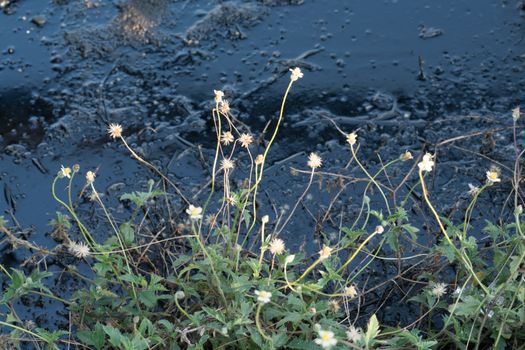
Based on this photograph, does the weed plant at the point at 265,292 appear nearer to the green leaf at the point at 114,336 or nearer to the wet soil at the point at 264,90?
the green leaf at the point at 114,336

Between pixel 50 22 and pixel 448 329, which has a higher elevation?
pixel 50 22

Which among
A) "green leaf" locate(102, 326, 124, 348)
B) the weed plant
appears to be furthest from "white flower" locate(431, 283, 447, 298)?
"green leaf" locate(102, 326, 124, 348)

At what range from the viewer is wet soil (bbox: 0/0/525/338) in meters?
3.17

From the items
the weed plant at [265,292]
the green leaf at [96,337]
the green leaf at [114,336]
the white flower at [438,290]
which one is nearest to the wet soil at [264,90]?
the weed plant at [265,292]

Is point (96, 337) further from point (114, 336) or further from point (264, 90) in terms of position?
point (264, 90)

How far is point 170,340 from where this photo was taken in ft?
7.66

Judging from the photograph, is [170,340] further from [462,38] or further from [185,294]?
[462,38]

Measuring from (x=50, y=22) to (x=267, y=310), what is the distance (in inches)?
99.1

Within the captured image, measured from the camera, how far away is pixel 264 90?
363 cm

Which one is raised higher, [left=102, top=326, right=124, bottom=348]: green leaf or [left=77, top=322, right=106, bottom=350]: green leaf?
[left=102, top=326, right=124, bottom=348]: green leaf

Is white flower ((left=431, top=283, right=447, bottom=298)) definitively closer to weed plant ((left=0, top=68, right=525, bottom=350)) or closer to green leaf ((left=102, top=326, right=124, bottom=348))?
weed plant ((left=0, top=68, right=525, bottom=350))

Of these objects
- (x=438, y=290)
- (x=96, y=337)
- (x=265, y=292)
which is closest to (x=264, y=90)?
(x=438, y=290)

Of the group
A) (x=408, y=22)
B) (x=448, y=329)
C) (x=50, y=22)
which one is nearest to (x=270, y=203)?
(x=448, y=329)

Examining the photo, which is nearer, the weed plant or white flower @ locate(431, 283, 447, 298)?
the weed plant
